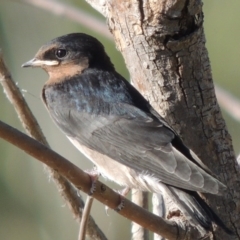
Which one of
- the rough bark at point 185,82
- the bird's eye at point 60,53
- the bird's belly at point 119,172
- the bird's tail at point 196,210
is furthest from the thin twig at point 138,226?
the bird's eye at point 60,53

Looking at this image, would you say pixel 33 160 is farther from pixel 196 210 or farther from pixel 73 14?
pixel 196 210

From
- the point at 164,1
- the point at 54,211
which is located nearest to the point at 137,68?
the point at 164,1

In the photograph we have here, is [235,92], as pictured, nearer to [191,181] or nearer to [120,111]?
[120,111]

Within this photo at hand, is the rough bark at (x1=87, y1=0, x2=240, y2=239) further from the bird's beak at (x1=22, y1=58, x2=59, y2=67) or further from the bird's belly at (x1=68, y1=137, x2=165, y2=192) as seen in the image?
the bird's beak at (x1=22, y1=58, x2=59, y2=67)

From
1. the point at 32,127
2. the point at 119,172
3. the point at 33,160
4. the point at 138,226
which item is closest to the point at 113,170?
the point at 119,172

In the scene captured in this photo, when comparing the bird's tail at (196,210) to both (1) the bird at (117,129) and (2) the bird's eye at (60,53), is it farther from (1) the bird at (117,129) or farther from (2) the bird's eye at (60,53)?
(2) the bird's eye at (60,53)

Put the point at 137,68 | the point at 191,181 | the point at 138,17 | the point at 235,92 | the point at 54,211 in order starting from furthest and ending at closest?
the point at 235,92 → the point at 54,211 → the point at 137,68 → the point at 138,17 → the point at 191,181

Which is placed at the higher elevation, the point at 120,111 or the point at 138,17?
the point at 138,17
